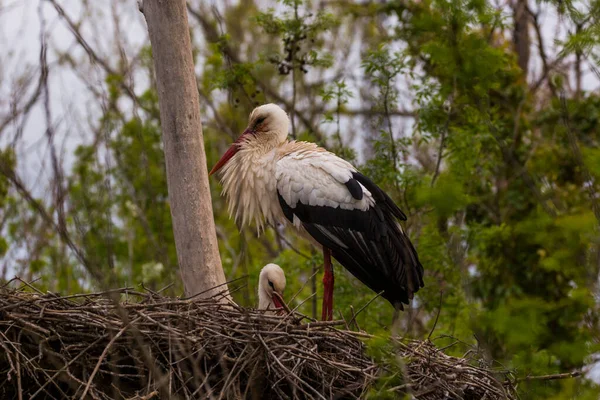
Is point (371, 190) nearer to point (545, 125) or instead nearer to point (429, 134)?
point (429, 134)

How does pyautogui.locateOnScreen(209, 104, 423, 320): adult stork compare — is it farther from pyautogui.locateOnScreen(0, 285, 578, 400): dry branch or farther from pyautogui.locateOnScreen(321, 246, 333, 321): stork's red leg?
pyautogui.locateOnScreen(0, 285, 578, 400): dry branch

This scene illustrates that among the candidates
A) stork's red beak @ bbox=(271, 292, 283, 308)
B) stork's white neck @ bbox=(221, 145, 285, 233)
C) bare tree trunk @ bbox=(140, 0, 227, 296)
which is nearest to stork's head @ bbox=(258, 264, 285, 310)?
stork's red beak @ bbox=(271, 292, 283, 308)

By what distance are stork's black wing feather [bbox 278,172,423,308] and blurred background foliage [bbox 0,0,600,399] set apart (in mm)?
402

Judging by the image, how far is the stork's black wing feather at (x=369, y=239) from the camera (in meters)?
6.98

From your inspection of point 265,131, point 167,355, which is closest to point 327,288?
point 265,131

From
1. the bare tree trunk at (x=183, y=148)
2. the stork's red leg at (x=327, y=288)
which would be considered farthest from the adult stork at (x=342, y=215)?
the bare tree trunk at (x=183, y=148)

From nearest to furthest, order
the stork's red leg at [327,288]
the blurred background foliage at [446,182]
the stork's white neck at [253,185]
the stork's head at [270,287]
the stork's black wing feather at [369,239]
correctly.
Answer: the blurred background foliage at [446,182] < the stork's head at [270,287] < the stork's black wing feather at [369,239] < the stork's red leg at [327,288] < the stork's white neck at [253,185]

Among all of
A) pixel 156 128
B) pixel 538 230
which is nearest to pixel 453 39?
pixel 538 230

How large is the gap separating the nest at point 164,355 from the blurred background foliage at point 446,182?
312 millimetres

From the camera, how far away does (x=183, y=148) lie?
6770 mm

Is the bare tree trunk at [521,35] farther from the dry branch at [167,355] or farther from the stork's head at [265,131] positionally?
the dry branch at [167,355]

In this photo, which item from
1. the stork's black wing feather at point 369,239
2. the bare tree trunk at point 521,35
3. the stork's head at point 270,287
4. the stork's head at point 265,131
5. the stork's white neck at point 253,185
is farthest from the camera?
the bare tree trunk at point 521,35

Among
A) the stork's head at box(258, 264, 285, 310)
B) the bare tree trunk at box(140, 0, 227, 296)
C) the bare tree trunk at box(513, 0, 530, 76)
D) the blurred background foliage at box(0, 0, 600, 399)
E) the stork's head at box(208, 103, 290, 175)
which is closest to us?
the blurred background foliage at box(0, 0, 600, 399)

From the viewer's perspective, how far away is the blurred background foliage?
4082 mm
